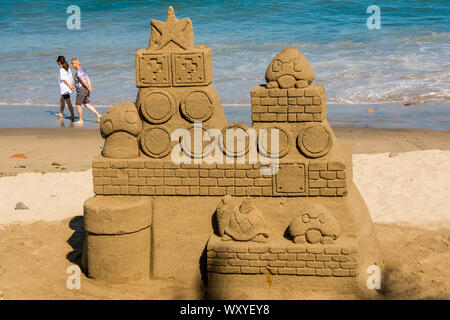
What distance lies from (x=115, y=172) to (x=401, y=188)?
4.81 meters

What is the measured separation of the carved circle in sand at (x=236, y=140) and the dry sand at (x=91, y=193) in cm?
140

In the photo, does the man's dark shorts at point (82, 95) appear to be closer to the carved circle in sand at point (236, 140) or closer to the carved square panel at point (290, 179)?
the carved circle in sand at point (236, 140)

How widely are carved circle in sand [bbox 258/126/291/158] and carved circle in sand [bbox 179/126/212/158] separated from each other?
1.65 feet

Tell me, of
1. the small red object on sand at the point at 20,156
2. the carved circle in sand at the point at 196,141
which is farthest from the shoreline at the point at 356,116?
the carved circle in sand at the point at 196,141

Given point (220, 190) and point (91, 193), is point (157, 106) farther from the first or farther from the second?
point (91, 193)

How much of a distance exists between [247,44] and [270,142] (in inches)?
784

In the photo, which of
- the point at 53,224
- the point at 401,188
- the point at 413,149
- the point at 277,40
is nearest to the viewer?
the point at 53,224

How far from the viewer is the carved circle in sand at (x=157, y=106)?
6008mm

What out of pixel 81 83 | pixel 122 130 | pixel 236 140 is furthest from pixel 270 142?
pixel 81 83

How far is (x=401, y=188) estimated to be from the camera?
917 centimetres

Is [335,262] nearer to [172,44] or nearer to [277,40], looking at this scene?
[172,44]
